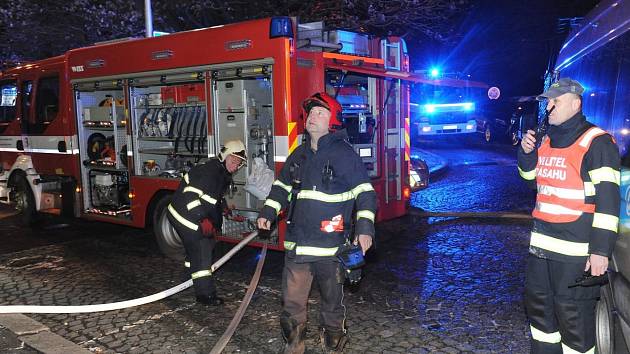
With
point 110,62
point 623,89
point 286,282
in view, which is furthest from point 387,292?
point 110,62

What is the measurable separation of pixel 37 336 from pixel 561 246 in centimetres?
403

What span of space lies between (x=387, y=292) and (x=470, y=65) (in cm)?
2850

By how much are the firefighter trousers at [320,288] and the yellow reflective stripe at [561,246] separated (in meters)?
1.33

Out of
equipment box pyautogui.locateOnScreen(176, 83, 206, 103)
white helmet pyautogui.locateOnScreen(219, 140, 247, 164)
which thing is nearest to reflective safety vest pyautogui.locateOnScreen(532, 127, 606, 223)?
white helmet pyautogui.locateOnScreen(219, 140, 247, 164)

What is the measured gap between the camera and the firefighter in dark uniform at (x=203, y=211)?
506 cm

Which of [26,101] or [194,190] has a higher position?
[26,101]

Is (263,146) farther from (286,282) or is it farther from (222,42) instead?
(286,282)

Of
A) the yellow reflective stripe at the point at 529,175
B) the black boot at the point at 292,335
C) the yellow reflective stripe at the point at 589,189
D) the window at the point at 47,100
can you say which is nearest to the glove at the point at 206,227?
the black boot at the point at 292,335

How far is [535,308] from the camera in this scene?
328 cm

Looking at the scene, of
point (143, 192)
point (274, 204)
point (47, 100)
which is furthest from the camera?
point (47, 100)

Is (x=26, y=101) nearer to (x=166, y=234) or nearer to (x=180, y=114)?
(x=180, y=114)

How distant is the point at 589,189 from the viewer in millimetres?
3041

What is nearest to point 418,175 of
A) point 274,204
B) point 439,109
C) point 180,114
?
point 180,114

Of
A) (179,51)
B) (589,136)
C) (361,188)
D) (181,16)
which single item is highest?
(181,16)
